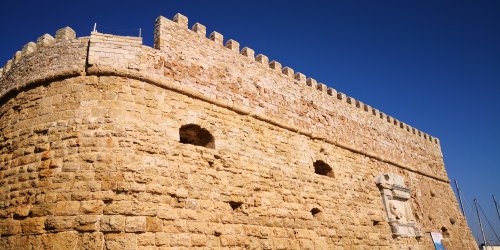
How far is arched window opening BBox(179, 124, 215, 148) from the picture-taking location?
6.91 m

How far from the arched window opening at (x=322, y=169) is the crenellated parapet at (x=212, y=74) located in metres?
0.74

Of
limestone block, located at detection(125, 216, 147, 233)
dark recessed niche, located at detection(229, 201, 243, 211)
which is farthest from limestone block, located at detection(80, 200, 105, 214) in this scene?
dark recessed niche, located at detection(229, 201, 243, 211)

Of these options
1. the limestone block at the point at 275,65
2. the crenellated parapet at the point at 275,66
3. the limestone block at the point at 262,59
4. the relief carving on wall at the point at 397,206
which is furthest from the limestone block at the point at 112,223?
the relief carving on wall at the point at 397,206

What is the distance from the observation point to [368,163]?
1052 centimetres

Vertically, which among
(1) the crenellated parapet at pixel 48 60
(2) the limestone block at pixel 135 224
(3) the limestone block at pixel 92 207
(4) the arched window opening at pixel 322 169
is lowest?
(2) the limestone block at pixel 135 224

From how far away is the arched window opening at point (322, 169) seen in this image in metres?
9.12

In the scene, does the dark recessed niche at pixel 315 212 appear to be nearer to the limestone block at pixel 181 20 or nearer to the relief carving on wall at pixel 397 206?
the relief carving on wall at pixel 397 206

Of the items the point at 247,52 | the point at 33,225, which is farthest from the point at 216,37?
the point at 33,225

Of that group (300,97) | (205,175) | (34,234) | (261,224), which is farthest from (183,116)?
(300,97)

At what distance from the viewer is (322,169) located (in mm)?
9305

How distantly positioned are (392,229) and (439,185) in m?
5.56

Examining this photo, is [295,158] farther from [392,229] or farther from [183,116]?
[392,229]

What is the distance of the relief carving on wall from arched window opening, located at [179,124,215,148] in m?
5.79

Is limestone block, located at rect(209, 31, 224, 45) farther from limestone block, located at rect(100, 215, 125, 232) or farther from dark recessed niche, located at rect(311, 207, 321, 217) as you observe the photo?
limestone block, located at rect(100, 215, 125, 232)
